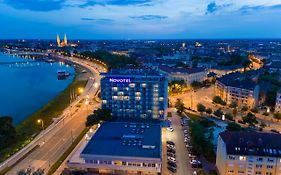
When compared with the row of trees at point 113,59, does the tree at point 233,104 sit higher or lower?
lower

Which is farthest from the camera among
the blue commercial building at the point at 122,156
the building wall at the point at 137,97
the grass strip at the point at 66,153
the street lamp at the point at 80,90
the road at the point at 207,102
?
the street lamp at the point at 80,90

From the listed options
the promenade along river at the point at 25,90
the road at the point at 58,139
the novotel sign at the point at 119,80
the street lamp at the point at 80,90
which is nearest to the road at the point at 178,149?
the novotel sign at the point at 119,80

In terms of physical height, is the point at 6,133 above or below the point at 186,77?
below

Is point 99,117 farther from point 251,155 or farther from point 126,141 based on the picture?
point 251,155

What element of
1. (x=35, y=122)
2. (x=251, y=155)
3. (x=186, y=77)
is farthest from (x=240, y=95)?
(x=35, y=122)

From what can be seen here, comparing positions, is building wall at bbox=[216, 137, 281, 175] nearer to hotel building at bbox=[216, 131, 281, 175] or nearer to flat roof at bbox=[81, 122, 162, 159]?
hotel building at bbox=[216, 131, 281, 175]

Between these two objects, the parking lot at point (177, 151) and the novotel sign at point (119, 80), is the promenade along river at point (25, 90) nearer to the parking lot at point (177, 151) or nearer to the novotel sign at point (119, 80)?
the novotel sign at point (119, 80)
